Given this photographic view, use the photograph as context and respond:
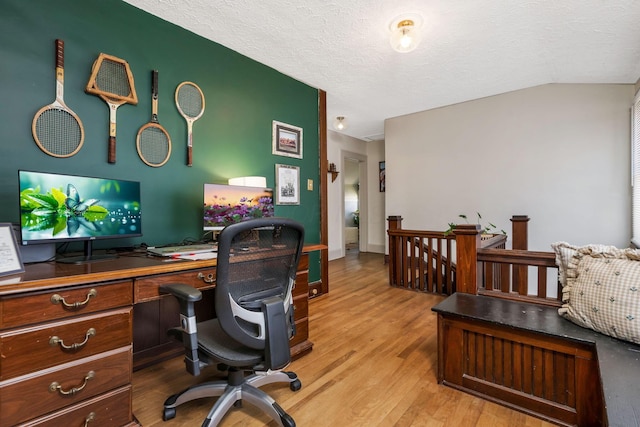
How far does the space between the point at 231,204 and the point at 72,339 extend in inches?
47.2

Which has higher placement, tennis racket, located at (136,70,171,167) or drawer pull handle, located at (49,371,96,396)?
tennis racket, located at (136,70,171,167)

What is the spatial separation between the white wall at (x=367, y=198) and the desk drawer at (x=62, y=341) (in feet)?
15.1

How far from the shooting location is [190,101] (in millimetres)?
2402

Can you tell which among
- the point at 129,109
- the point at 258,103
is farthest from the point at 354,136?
the point at 129,109

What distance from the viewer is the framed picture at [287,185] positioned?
3176mm

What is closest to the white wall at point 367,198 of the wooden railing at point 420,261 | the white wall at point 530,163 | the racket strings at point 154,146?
the white wall at point 530,163

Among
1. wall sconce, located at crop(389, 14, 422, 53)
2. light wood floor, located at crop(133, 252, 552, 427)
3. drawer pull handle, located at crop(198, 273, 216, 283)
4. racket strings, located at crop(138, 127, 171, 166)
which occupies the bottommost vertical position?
light wood floor, located at crop(133, 252, 552, 427)

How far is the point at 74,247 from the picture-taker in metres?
1.81

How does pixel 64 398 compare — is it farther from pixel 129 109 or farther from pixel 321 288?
pixel 321 288

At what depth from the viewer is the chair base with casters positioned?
4.35ft

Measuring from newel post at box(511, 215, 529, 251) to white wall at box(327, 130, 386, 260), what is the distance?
9.26ft

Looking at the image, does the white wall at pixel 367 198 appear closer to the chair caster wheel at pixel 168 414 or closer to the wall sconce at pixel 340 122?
the wall sconce at pixel 340 122

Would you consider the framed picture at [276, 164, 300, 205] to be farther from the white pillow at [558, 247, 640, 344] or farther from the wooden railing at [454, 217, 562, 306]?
the white pillow at [558, 247, 640, 344]

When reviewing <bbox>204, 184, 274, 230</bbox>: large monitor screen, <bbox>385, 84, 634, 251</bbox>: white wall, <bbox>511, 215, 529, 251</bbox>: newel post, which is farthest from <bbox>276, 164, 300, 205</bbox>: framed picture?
<bbox>511, 215, 529, 251</bbox>: newel post
